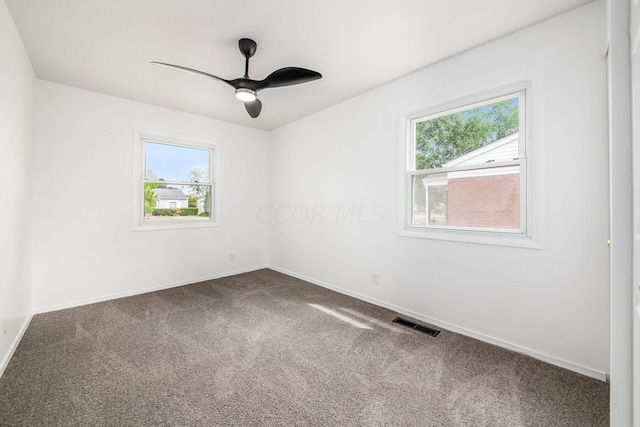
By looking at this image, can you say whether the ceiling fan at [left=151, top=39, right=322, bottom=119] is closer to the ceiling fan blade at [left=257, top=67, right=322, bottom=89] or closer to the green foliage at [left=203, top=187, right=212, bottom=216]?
the ceiling fan blade at [left=257, top=67, right=322, bottom=89]

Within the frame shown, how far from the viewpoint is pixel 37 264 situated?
2.92m

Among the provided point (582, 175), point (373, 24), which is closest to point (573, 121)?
point (582, 175)

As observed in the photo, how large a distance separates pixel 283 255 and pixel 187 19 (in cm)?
341

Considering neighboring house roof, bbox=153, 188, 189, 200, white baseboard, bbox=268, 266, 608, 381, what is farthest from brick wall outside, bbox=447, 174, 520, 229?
neighboring house roof, bbox=153, 188, 189, 200

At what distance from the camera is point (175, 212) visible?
13.1ft

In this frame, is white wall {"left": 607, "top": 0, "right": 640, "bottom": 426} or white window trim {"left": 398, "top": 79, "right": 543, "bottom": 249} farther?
white window trim {"left": 398, "top": 79, "right": 543, "bottom": 249}

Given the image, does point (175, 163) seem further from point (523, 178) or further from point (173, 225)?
point (523, 178)

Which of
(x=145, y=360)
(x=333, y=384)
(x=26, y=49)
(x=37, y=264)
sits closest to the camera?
(x=333, y=384)

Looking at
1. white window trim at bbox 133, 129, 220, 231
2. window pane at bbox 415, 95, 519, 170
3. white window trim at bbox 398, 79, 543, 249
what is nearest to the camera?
white window trim at bbox 398, 79, 543, 249

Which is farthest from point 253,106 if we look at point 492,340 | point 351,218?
point 492,340

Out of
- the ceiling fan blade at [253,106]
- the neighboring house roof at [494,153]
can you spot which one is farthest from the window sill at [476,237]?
the ceiling fan blade at [253,106]

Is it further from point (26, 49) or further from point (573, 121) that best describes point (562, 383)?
point (26, 49)

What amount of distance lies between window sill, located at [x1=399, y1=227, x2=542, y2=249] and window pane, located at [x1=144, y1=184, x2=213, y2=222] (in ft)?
10.1

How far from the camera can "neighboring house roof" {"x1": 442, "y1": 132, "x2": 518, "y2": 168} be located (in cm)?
226
